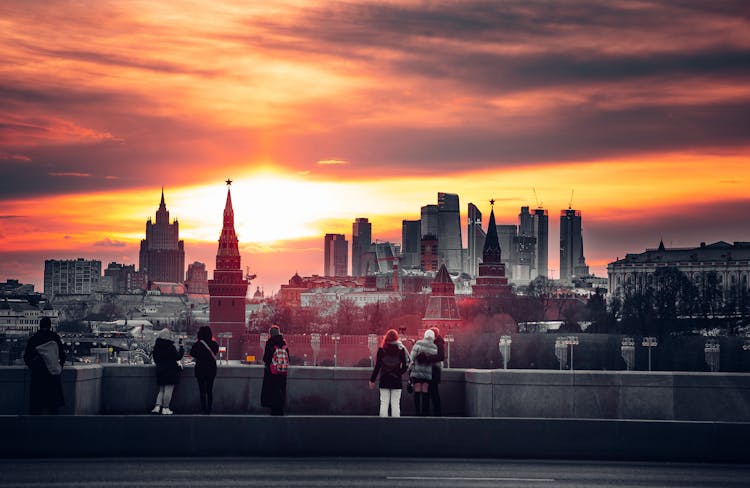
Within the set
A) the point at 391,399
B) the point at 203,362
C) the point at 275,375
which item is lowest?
the point at 391,399

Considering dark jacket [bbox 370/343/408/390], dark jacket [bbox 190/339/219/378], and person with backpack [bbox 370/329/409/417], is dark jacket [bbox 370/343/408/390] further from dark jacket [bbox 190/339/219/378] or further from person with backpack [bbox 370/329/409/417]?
dark jacket [bbox 190/339/219/378]

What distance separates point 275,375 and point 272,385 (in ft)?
0.70

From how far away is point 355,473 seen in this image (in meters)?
23.6

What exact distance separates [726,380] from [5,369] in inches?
587

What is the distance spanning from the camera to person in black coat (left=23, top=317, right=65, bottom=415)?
86.7 ft

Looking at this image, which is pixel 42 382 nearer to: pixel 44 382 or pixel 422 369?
pixel 44 382

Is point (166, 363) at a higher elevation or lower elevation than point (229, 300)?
lower

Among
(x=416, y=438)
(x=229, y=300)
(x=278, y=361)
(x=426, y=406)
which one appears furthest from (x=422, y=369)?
(x=229, y=300)

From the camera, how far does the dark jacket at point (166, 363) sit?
91.2ft

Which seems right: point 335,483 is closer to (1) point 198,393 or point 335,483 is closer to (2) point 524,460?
(2) point 524,460

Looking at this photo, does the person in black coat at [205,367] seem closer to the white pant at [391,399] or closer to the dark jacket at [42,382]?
the dark jacket at [42,382]

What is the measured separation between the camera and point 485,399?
28.6 m

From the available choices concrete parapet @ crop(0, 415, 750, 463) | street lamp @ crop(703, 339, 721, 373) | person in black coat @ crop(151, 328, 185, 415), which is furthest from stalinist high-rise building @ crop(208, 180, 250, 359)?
concrete parapet @ crop(0, 415, 750, 463)

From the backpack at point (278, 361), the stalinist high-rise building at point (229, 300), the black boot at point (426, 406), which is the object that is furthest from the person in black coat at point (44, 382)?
the stalinist high-rise building at point (229, 300)
